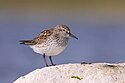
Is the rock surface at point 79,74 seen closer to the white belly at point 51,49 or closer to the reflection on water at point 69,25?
the white belly at point 51,49

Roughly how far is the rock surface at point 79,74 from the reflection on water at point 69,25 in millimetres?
7430

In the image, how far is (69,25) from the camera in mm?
26688

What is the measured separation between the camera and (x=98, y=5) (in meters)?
30.3

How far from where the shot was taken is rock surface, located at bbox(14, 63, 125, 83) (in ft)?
33.5

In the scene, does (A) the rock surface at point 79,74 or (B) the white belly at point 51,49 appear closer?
(A) the rock surface at point 79,74

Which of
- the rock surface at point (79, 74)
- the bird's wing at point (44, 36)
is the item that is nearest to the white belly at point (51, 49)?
the bird's wing at point (44, 36)

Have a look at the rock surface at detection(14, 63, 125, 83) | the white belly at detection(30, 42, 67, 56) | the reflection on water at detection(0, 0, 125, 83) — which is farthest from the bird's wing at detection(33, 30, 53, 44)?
the reflection on water at detection(0, 0, 125, 83)

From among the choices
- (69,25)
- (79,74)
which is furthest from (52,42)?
(69,25)

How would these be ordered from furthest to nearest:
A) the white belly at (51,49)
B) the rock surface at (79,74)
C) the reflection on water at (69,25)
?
the reflection on water at (69,25)
the white belly at (51,49)
the rock surface at (79,74)

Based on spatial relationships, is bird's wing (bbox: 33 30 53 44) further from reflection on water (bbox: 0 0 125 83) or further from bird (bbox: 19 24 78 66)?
reflection on water (bbox: 0 0 125 83)

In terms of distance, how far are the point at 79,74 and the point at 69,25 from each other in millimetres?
16337

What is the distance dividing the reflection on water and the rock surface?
7430 mm

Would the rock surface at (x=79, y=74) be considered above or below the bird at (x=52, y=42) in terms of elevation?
below

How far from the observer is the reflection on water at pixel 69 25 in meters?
20.4
